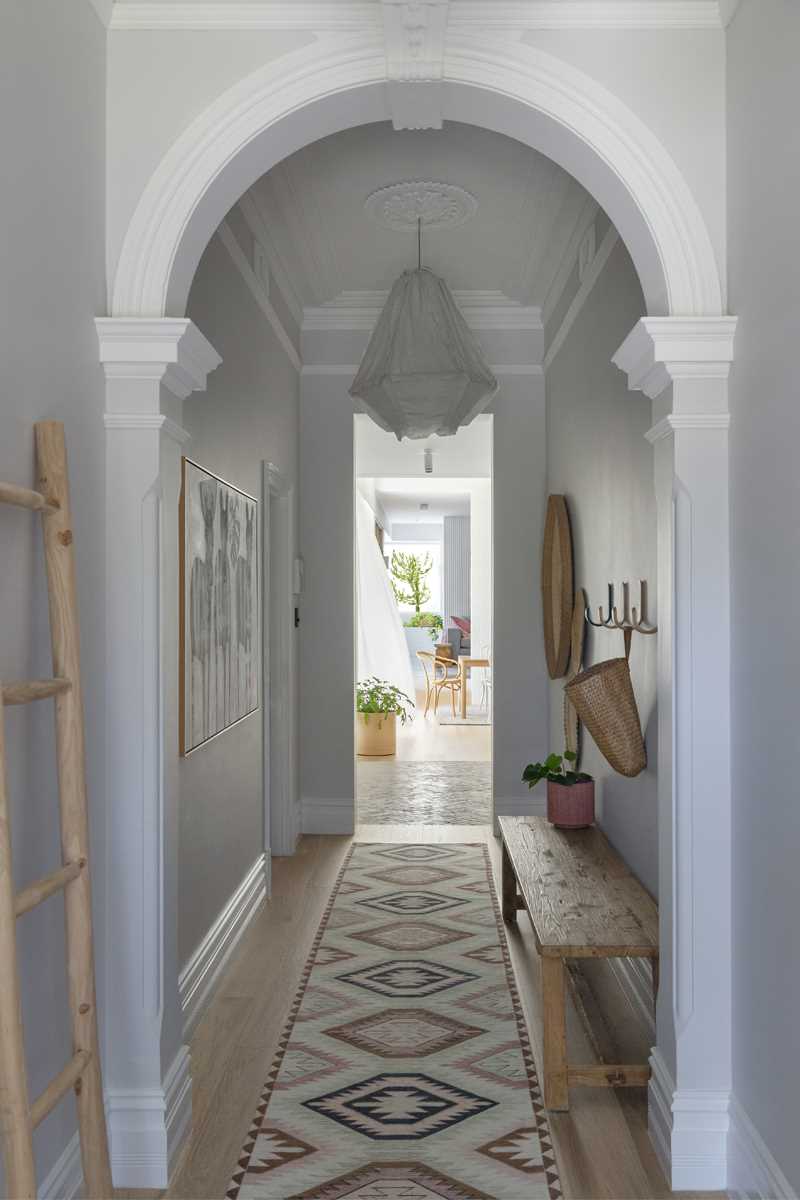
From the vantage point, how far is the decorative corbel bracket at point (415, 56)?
2.21 meters

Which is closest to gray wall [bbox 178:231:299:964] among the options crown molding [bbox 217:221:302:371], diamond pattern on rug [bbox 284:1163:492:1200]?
crown molding [bbox 217:221:302:371]

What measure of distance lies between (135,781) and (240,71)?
1.72 meters

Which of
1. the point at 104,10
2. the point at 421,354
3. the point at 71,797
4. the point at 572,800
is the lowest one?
the point at 572,800

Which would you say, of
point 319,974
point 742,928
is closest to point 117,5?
point 742,928

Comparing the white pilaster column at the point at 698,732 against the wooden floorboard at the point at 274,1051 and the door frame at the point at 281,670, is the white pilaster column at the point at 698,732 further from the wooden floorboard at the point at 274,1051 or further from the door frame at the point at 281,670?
the door frame at the point at 281,670

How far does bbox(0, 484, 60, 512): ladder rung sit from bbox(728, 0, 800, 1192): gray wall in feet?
4.70

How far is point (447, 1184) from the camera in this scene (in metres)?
2.27

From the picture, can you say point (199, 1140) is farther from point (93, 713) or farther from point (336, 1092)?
point (93, 713)

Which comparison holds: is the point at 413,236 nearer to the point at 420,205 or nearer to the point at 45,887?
the point at 420,205

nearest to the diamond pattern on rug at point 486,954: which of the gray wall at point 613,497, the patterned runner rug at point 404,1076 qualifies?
the patterned runner rug at point 404,1076

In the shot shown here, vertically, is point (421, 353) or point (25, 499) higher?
point (421, 353)

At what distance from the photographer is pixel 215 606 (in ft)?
11.6

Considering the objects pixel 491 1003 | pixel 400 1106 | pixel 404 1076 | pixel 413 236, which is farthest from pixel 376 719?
pixel 400 1106

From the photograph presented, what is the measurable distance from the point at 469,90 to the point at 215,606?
1.90 meters
